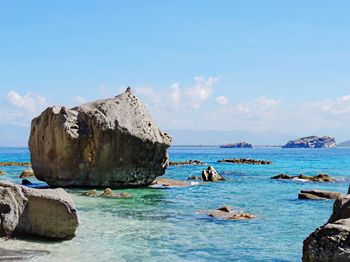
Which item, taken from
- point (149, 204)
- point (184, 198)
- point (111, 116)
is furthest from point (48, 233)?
point (111, 116)

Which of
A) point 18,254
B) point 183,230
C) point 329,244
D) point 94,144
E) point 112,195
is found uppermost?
point 94,144

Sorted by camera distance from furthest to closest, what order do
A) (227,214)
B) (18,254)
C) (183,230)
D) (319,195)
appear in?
(319,195)
(227,214)
(183,230)
(18,254)

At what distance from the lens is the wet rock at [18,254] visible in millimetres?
13070

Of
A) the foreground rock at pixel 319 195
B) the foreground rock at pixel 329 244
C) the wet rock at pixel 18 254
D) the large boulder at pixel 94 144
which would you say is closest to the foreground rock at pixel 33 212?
the wet rock at pixel 18 254

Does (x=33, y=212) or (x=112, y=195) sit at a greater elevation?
(x=33, y=212)

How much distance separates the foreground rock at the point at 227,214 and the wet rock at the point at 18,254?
10.1 metres

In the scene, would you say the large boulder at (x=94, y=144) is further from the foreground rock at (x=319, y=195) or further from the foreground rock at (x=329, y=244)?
Answer: the foreground rock at (x=329, y=244)

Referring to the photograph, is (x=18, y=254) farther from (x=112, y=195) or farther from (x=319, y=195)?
(x=319, y=195)

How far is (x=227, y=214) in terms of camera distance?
76.9 feet

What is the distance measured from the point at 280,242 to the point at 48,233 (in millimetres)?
7343

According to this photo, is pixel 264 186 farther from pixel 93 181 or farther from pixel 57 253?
pixel 57 253

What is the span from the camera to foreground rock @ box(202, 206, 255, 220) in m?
22.4

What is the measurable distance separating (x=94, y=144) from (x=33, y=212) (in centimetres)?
1761

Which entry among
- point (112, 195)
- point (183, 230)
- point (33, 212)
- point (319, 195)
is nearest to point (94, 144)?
point (112, 195)
